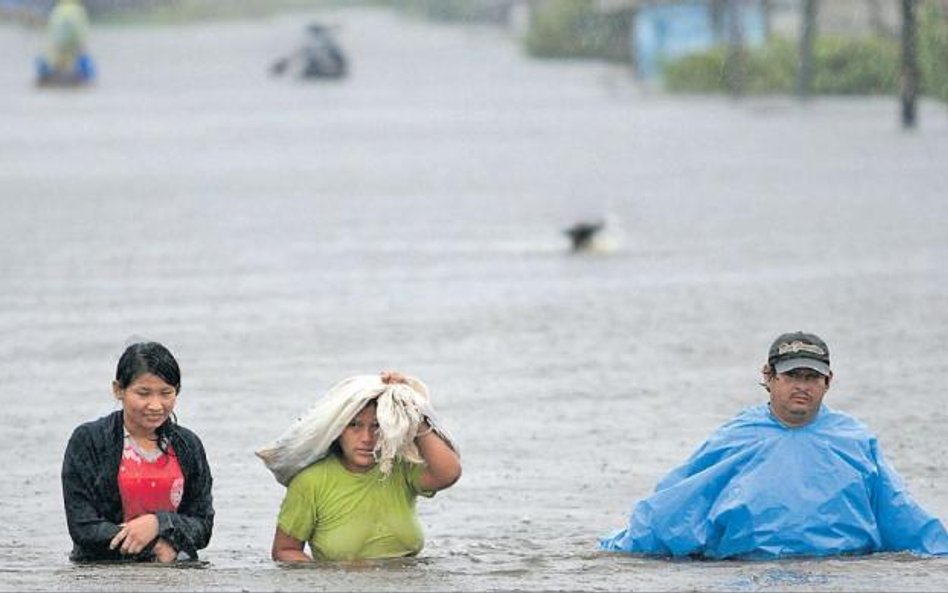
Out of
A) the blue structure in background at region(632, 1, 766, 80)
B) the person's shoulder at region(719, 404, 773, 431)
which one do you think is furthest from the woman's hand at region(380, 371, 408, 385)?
the blue structure in background at region(632, 1, 766, 80)

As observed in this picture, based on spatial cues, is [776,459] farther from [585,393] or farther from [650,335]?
[650,335]

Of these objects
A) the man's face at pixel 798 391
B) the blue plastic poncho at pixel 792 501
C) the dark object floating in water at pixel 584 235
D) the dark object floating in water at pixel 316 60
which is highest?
the man's face at pixel 798 391

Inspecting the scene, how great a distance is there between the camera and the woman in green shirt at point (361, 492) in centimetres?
839

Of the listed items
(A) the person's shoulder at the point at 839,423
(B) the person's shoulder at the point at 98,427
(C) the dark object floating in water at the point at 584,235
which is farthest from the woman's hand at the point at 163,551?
(C) the dark object floating in water at the point at 584,235

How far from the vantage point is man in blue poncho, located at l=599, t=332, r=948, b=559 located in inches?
341

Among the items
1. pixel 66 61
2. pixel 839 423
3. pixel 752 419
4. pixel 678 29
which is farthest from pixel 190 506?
pixel 678 29

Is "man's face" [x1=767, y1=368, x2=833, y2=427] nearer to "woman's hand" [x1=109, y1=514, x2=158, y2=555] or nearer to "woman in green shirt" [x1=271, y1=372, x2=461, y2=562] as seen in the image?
"woman in green shirt" [x1=271, y1=372, x2=461, y2=562]

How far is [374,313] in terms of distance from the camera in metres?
17.5

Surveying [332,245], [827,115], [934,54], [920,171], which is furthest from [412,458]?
[934,54]

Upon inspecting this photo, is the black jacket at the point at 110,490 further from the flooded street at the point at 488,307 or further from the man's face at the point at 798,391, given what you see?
the man's face at the point at 798,391

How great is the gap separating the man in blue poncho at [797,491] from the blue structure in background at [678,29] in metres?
56.9

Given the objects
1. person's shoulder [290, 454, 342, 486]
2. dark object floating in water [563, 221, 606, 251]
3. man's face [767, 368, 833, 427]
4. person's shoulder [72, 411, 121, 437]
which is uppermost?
person's shoulder [72, 411, 121, 437]

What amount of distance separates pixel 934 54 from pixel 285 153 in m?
16.5

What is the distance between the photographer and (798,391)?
28.5 ft
